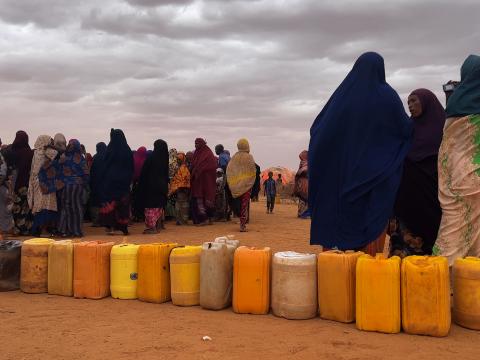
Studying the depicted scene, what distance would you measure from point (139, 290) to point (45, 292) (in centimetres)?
104

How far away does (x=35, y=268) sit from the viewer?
476 centimetres

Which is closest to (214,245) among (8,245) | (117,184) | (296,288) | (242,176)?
(296,288)

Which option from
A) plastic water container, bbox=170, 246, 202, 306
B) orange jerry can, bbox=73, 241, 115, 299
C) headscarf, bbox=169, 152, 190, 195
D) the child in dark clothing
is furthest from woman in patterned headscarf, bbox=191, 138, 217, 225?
plastic water container, bbox=170, 246, 202, 306

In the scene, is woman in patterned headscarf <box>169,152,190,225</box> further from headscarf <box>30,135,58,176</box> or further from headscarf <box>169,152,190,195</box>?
headscarf <box>30,135,58,176</box>

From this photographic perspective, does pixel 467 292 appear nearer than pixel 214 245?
Yes

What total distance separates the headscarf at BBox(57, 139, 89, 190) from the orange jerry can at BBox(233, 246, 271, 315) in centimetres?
563

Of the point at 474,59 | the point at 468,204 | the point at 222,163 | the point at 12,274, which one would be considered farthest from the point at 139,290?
the point at 222,163

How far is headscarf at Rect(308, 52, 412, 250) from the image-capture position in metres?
4.27

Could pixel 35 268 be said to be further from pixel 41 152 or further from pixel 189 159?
pixel 189 159

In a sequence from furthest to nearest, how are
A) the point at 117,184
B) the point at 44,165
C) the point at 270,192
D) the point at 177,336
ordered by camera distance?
the point at 270,192
the point at 117,184
the point at 44,165
the point at 177,336

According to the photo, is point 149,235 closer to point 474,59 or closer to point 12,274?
point 12,274

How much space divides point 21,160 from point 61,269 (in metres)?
5.40

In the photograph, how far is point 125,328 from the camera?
363 centimetres

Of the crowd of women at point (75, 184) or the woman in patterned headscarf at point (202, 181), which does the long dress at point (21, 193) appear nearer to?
the crowd of women at point (75, 184)
